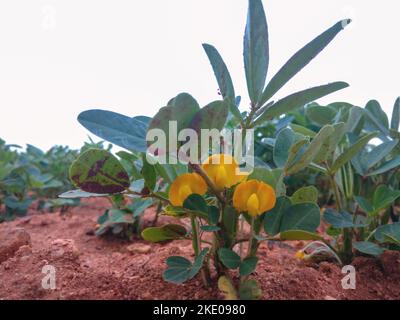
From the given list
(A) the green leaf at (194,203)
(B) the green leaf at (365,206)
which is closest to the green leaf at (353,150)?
(B) the green leaf at (365,206)

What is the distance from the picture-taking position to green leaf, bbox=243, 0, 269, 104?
52 cm

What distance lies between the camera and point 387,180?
83 centimetres

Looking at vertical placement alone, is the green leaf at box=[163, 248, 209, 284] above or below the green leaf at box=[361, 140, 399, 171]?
below

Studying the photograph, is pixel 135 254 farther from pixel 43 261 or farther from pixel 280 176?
pixel 280 176

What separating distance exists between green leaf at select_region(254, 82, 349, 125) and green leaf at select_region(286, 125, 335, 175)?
61mm

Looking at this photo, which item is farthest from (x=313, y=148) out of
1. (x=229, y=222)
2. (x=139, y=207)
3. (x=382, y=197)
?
(x=139, y=207)

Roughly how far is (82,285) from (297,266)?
0.41 meters

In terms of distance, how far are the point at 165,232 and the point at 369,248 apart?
357 mm

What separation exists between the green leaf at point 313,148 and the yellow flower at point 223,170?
0.28 ft

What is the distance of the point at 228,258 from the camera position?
0.51 meters

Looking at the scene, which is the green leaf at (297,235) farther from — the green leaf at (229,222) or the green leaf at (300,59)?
the green leaf at (300,59)

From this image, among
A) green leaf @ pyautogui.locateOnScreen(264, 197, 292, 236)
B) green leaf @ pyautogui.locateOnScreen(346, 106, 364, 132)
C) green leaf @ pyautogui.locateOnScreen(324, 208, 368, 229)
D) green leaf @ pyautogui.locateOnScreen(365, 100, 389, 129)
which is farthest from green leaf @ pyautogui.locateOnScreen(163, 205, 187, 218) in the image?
green leaf @ pyautogui.locateOnScreen(365, 100, 389, 129)

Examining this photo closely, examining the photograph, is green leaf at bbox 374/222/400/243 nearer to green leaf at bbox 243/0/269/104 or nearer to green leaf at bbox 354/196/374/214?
green leaf at bbox 354/196/374/214

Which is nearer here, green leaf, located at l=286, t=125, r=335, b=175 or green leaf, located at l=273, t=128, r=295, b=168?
green leaf, located at l=286, t=125, r=335, b=175
